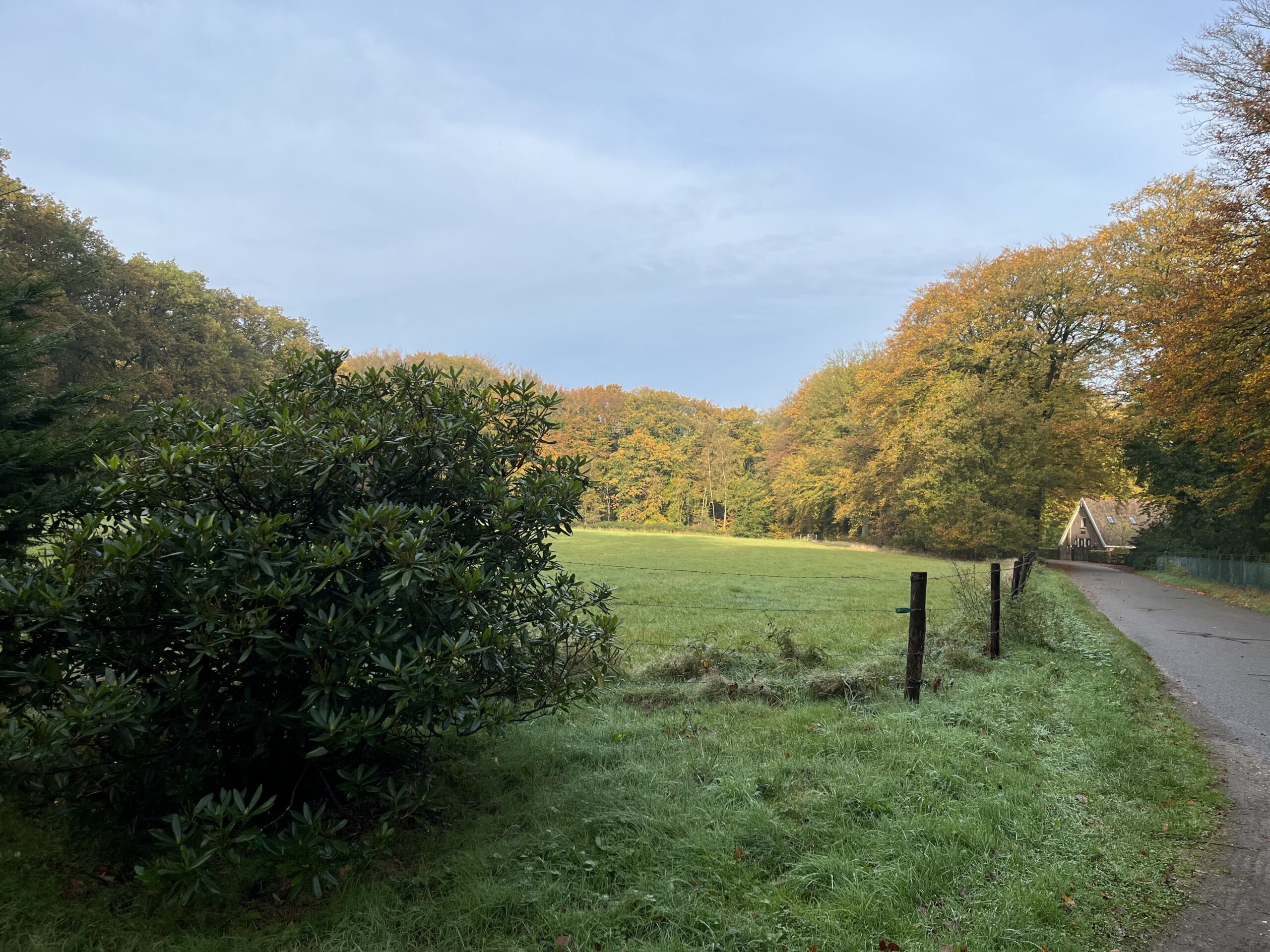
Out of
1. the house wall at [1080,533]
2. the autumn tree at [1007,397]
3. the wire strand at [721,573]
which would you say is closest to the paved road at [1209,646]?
the wire strand at [721,573]

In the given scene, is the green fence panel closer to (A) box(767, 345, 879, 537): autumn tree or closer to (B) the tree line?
(B) the tree line

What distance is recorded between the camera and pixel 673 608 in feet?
44.5

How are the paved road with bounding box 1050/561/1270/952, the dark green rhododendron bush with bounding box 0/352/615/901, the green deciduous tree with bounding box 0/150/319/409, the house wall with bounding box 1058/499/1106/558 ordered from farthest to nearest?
the house wall with bounding box 1058/499/1106/558, the green deciduous tree with bounding box 0/150/319/409, the paved road with bounding box 1050/561/1270/952, the dark green rhododendron bush with bounding box 0/352/615/901

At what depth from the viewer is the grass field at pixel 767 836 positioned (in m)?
3.03

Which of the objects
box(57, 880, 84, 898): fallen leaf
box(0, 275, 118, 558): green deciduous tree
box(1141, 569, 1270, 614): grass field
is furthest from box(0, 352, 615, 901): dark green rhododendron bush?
box(1141, 569, 1270, 614): grass field

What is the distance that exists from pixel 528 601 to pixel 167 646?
6.19 ft

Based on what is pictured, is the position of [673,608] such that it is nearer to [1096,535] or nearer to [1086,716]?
[1086,716]

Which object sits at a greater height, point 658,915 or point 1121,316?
point 1121,316

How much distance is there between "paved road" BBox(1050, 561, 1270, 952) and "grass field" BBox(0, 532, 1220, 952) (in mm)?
164

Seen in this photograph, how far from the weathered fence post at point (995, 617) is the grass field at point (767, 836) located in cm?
134

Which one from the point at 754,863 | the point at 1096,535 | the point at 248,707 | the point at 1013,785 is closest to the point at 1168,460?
the point at 1013,785

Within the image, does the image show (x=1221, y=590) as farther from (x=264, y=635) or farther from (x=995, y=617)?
(x=264, y=635)

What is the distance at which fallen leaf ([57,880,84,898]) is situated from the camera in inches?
120

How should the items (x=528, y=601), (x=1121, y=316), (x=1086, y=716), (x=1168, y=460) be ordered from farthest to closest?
(x=1121, y=316), (x=1168, y=460), (x=1086, y=716), (x=528, y=601)
